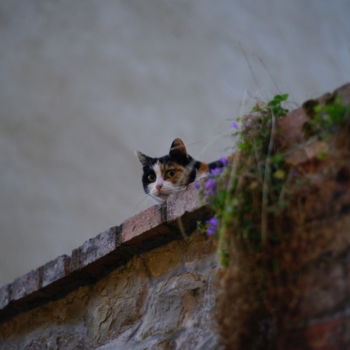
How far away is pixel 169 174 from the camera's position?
9.34 ft

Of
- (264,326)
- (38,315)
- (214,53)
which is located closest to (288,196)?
(264,326)

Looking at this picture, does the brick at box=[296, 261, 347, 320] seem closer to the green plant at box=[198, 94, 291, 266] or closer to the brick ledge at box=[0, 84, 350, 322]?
the green plant at box=[198, 94, 291, 266]

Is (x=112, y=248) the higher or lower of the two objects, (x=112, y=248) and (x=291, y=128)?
the higher

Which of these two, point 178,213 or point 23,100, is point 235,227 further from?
point 23,100

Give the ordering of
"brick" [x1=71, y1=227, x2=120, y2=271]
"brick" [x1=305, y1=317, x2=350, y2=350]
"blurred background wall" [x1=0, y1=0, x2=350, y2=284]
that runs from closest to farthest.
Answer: "brick" [x1=305, y1=317, x2=350, y2=350]
"brick" [x1=71, y1=227, x2=120, y2=271]
"blurred background wall" [x1=0, y1=0, x2=350, y2=284]

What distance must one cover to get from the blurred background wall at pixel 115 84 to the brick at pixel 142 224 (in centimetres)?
206

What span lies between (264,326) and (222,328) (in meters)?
0.09

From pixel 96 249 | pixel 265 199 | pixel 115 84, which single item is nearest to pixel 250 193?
pixel 265 199

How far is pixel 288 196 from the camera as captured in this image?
3.89ft

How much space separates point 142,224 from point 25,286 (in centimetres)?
66

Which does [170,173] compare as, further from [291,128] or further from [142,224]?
[291,128]

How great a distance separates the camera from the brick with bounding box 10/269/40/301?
2.07 meters

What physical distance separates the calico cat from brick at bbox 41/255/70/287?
762 mm

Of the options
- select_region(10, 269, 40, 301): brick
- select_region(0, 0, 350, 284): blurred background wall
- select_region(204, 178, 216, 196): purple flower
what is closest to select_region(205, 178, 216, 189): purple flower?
select_region(204, 178, 216, 196): purple flower
